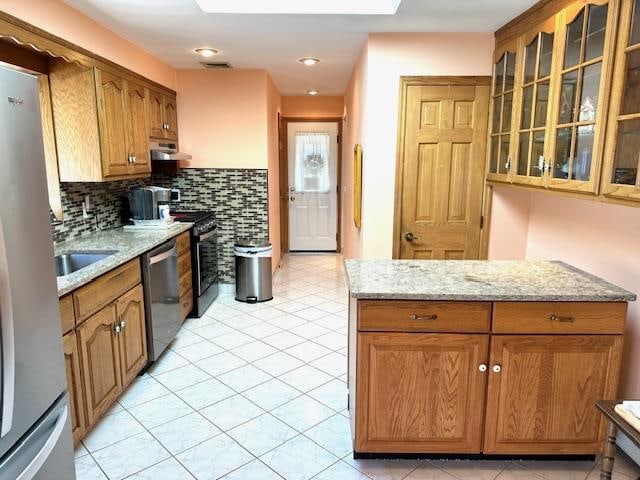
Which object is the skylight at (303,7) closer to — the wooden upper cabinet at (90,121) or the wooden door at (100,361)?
the wooden upper cabinet at (90,121)

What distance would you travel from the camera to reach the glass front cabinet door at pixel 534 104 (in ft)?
7.50

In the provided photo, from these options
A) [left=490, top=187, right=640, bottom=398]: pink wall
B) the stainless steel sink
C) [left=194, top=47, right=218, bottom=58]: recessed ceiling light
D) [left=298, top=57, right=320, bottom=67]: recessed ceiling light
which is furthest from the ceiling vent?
[left=490, top=187, right=640, bottom=398]: pink wall

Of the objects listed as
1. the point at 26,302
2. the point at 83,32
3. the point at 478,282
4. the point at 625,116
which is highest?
the point at 83,32

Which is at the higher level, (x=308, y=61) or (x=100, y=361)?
(x=308, y=61)

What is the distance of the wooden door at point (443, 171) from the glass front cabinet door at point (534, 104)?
50 cm

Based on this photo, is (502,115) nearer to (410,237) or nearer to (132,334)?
(410,237)

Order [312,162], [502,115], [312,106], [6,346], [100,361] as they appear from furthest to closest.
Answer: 1. [312,162]
2. [312,106]
3. [502,115]
4. [100,361]
5. [6,346]

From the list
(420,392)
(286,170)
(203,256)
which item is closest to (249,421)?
(420,392)

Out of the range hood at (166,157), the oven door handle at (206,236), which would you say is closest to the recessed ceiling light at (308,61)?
the range hood at (166,157)

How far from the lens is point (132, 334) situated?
2.63m

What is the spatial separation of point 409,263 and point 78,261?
1.97 m

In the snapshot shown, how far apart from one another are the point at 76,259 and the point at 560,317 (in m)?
2.63

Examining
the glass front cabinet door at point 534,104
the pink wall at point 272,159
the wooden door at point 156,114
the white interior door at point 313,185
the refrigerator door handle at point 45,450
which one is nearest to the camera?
the refrigerator door handle at point 45,450

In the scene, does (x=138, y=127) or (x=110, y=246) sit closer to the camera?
(x=110, y=246)
